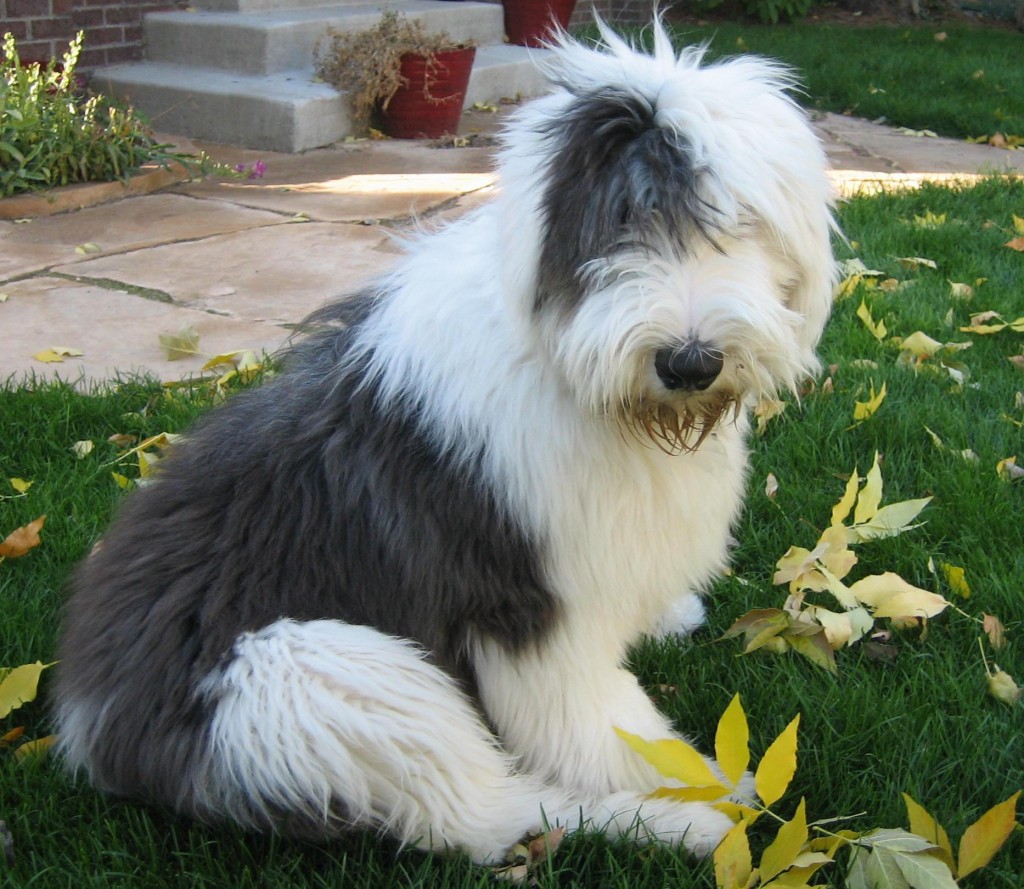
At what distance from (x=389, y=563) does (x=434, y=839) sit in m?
0.47

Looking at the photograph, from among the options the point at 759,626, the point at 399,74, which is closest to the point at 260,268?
the point at 399,74

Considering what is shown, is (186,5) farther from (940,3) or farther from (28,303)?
(940,3)

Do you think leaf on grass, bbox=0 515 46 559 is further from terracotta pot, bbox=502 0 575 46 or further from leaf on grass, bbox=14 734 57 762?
terracotta pot, bbox=502 0 575 46

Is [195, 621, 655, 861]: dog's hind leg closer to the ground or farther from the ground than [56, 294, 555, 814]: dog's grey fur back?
closer to the ground

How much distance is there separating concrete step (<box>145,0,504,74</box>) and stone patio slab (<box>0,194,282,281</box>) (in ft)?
5.19

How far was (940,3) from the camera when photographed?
12.7m

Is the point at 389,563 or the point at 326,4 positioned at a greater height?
the point at 326,4

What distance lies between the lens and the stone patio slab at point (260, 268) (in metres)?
4.22

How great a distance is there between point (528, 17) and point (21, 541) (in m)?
7.29

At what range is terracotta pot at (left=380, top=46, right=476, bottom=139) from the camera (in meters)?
6.52

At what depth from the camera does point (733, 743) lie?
5.87 ft

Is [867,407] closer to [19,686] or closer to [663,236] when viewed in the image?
[663,236]

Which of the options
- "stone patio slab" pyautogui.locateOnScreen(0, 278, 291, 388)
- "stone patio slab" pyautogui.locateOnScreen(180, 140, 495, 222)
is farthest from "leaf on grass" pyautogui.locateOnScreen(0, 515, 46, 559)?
"stone patio slab" pyautogui.locateOnScreen(180, 140, 495, 222)

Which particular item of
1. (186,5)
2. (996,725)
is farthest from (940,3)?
(996,725)
